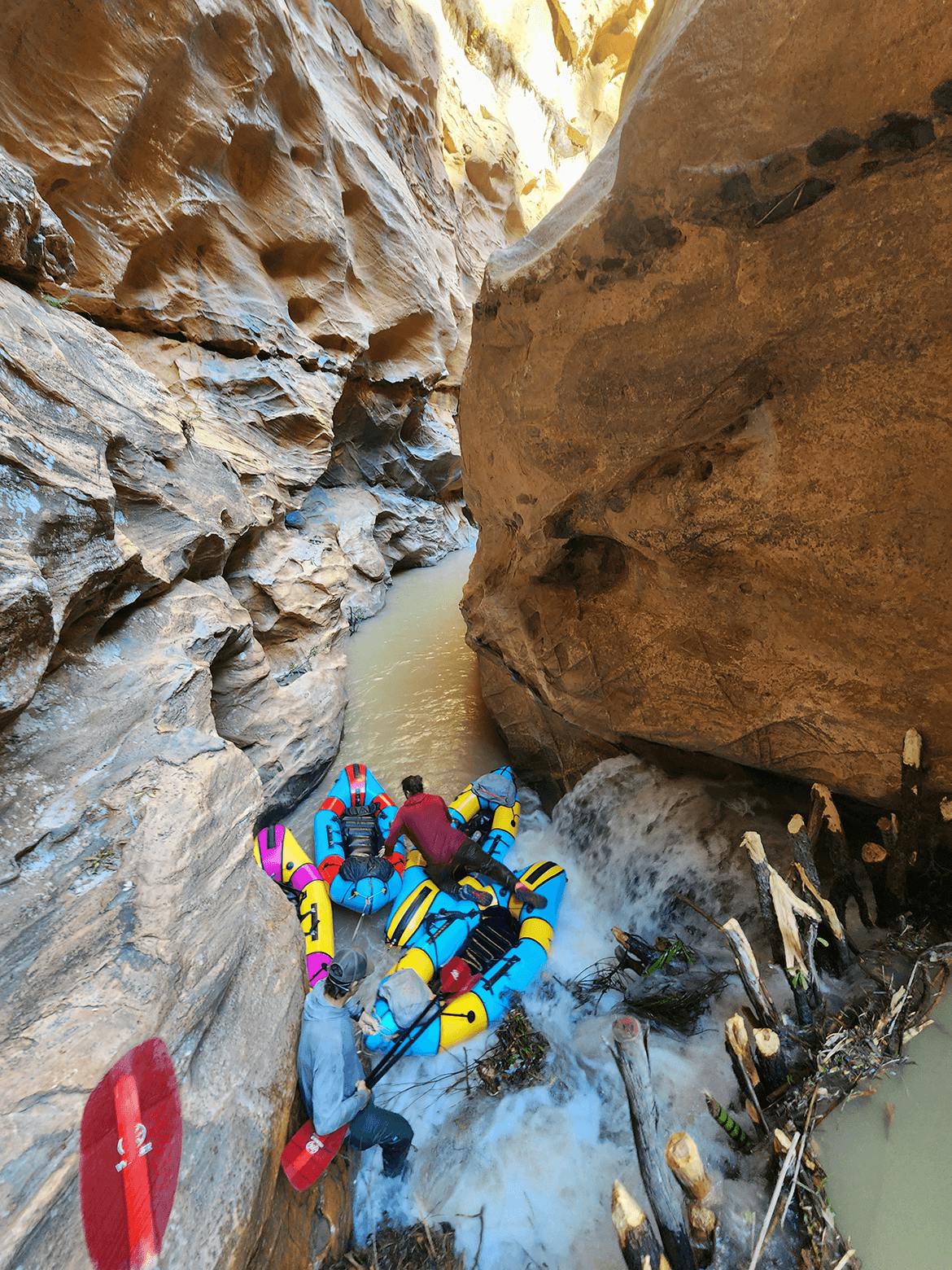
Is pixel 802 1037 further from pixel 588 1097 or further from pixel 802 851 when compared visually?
pixel 588 1097

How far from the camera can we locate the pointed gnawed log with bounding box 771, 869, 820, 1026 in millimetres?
2381

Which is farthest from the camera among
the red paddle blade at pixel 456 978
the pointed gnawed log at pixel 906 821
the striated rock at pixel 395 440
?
the striated rock at pixel 395 440

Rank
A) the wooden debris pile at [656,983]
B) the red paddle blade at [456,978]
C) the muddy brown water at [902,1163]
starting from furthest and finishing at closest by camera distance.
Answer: the red paddle blade at [456,978], the wooden debris pile at [656,983], the muddy brown water at [902,1163]

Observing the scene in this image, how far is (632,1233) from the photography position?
1.65 meters

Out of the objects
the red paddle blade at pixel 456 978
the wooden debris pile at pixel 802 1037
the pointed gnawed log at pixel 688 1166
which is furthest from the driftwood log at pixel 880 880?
the red paddle blade at pixel 456 978

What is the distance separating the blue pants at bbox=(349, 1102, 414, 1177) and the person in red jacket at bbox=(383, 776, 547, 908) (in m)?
1.66

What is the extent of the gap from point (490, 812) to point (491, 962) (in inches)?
65.1

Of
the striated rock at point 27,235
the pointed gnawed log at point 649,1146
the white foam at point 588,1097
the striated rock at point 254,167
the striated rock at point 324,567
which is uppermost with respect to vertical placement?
the striated rock at point 254,167

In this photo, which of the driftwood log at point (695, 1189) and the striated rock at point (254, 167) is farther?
the striated rock at point (254, 167)

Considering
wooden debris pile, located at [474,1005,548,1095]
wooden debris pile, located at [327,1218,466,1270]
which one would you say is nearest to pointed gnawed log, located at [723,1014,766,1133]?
wooden debris pile, located at [474,1005,548,1095]

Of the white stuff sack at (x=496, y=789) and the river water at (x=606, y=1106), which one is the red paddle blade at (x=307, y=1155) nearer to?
the river water at (x=606, y=1106)

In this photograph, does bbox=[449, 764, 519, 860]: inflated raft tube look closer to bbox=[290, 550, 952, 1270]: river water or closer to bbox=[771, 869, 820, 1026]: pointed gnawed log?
bbox=[290, 550, 952, 1270]: river water

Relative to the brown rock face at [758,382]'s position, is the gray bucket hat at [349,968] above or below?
below

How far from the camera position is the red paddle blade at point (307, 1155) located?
224 cm
